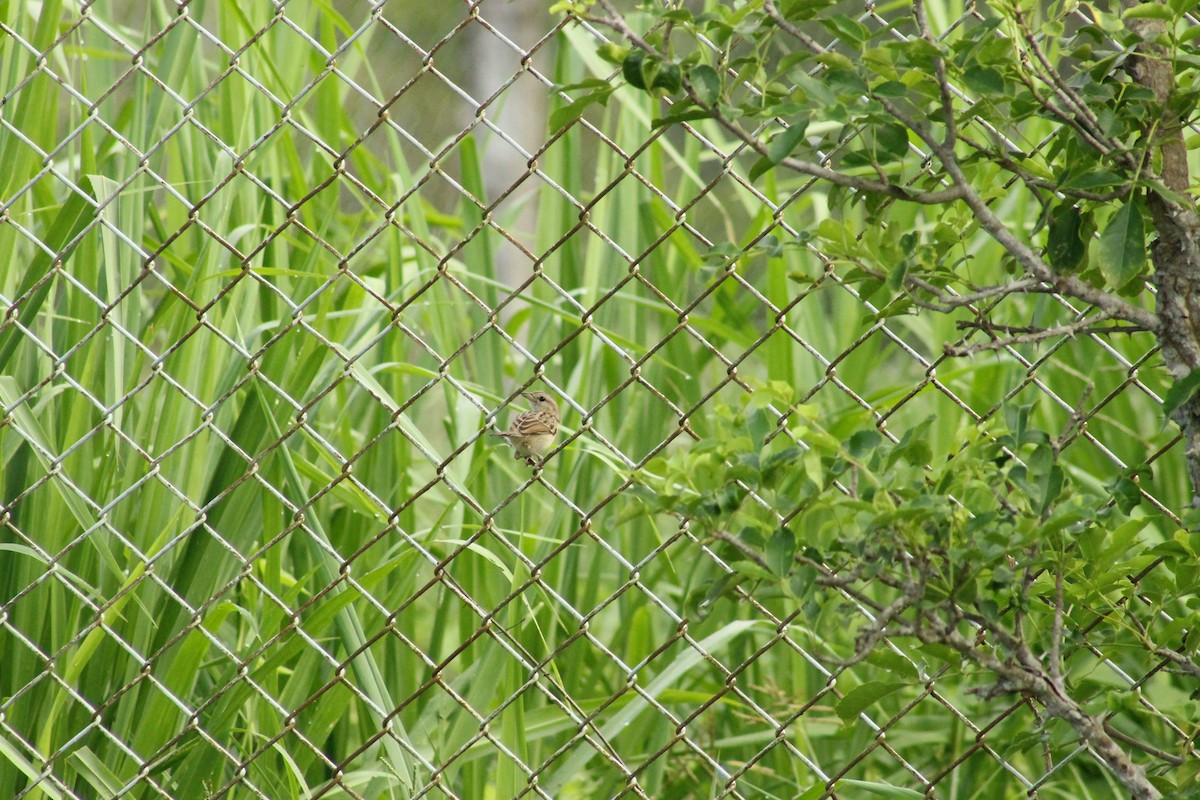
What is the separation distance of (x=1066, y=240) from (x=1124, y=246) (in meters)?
0.10

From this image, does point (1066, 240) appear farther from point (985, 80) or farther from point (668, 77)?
point (668, 77)

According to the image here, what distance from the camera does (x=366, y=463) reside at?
2754 millimetres

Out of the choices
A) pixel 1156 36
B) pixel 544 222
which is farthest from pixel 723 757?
pixel 1156 36

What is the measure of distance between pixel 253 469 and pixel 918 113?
128 centimetres

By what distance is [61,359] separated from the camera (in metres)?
2.39

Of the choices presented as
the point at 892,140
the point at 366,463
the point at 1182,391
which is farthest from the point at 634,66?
the point at 366,463

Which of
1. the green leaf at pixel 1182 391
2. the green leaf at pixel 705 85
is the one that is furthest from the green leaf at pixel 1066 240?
the green leaf at pixel 705 85

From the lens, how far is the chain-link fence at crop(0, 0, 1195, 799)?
217 centimetres

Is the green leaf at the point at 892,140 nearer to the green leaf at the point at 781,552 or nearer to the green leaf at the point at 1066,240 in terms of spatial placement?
the green leaf at the point at 1066,240

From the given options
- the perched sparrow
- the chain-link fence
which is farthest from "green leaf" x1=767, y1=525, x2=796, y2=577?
the perched sparrow

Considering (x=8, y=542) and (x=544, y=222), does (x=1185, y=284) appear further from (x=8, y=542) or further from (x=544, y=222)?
(x=8, y=542)

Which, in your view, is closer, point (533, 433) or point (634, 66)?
point (634, 66)

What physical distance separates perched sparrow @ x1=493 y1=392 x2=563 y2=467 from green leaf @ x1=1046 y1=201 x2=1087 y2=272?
1128 mm

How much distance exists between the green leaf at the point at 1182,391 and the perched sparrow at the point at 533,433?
122 centimetres
